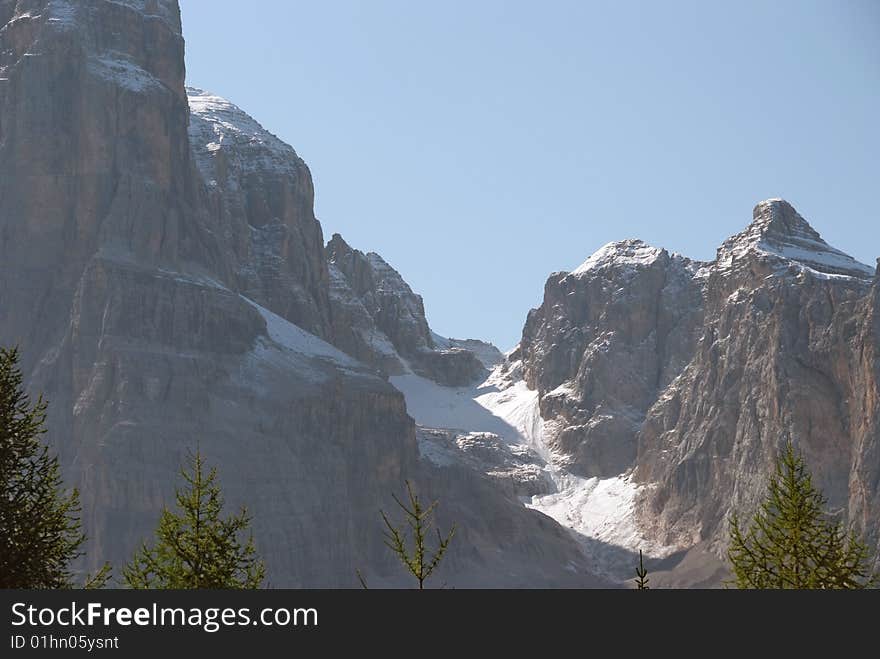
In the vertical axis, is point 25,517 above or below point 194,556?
above

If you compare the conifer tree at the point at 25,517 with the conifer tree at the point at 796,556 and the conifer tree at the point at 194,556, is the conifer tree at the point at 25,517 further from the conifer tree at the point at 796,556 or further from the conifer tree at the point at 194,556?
the conifer tree at the point at 796,556

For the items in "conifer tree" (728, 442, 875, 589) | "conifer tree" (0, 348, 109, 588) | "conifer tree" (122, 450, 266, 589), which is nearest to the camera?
"conifer tree" (0, 348, 109, 588)

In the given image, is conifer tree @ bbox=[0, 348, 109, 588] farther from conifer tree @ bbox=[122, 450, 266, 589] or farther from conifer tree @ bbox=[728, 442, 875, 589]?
conifer tree @ bbox=[728, 442, 875, 589]

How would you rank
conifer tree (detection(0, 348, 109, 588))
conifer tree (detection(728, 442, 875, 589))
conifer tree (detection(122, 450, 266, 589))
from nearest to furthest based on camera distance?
conifer tree (detection(0, 348, 109, 588)) → conifer tree (detection(122, 450, 266, 589)) → conifer tree (detection(728, 442, 875, 589))

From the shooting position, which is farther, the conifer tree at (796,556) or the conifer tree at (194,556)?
the conifer tree at (796,556)

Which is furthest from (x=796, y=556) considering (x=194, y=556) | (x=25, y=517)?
(x=25, y=517)

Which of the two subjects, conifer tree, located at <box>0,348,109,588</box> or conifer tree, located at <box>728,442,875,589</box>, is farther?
conifer tree, located at <box>728,442,875,589</box>

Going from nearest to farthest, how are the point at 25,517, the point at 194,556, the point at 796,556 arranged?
the point at 25,517
the point at 194,556
the point at 796,556

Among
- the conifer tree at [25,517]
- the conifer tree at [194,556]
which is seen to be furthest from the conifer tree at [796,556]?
the conifer tree at [25,517]

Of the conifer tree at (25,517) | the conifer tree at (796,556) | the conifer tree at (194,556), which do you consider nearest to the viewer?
the conifer tree at (25,517)

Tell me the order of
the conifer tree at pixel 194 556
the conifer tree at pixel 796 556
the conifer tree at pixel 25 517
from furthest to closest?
the conifer tree at pixel 796 556, the conifer tree at pixel 194 556, the conifer tree at pixel 25 517

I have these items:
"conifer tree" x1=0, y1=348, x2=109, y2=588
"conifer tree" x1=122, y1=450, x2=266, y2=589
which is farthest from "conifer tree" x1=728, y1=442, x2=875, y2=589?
"conifer tree" x1=0, y1=348, x2=109, y2=588

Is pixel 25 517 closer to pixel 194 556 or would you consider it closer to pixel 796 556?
pixel 194 556

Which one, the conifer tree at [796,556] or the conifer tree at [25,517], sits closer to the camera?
the conifer tree at [25,517]
